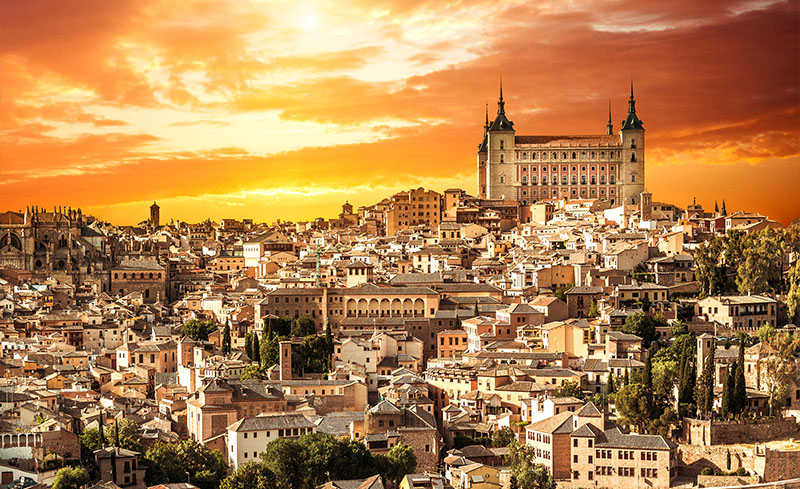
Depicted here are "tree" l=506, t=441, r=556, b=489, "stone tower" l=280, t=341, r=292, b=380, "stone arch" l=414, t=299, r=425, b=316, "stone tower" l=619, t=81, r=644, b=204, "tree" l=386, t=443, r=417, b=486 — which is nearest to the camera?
"tree" l=506, t=441, r=556, b=489

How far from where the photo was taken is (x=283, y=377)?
72.3ft

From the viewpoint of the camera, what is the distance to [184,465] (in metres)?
17.1

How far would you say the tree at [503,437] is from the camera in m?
18.9

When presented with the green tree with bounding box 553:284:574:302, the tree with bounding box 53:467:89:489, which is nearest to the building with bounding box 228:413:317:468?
the tree with bounding box 53:467:89:489

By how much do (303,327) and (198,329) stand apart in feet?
11.8

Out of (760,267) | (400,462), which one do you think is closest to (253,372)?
(400,462)

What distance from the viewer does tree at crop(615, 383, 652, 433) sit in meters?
18.2

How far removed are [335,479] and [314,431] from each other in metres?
1.81

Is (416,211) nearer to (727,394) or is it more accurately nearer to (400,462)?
(727,394)

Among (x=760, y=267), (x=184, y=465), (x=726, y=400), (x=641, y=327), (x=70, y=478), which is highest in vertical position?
(x=760, y=267)

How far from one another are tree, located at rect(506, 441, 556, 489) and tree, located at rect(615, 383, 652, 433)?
76.7 inches

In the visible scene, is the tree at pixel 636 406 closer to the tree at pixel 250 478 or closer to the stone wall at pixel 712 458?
the stone wall at pixel 712 458

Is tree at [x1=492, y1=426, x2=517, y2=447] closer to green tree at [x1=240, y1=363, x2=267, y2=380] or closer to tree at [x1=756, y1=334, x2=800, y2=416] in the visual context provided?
tree at [x1=756, y1=334, x2=800, y2=416]

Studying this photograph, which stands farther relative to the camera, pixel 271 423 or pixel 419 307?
pixel 419 307
